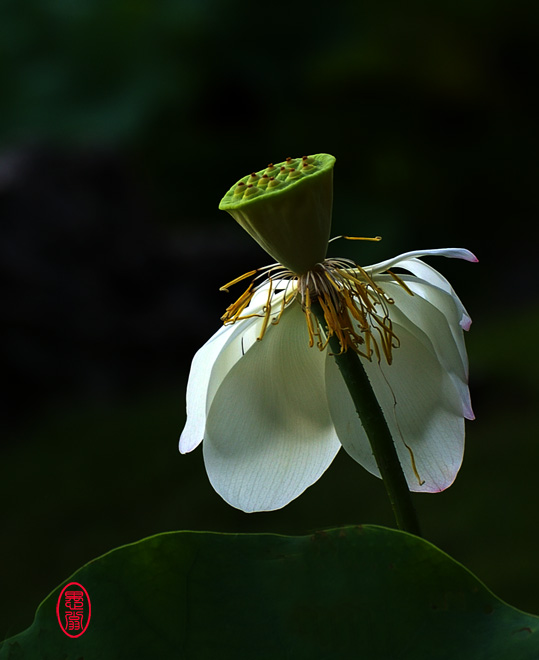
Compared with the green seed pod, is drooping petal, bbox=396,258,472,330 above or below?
below

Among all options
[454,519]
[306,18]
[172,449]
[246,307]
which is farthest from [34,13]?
[246,307]

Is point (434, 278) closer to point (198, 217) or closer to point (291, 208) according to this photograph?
point (291, 208)

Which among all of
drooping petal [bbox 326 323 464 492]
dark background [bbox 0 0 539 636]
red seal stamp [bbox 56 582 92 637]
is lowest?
dark background [bbox 0 0 539 636]

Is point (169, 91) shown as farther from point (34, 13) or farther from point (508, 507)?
point (508, 507)

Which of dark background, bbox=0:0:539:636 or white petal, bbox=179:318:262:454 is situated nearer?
white petal, bbox=179:318:262:454

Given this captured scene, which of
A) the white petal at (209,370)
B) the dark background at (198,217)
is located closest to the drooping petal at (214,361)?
the white petal at (209,370)

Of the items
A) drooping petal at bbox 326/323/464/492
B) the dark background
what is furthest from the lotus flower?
the dark background

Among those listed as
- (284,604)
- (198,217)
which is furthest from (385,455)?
(198,217)

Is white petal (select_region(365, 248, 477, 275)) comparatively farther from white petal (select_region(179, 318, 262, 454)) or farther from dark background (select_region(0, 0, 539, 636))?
dark background (select_region(0, 0, 539, 636))
